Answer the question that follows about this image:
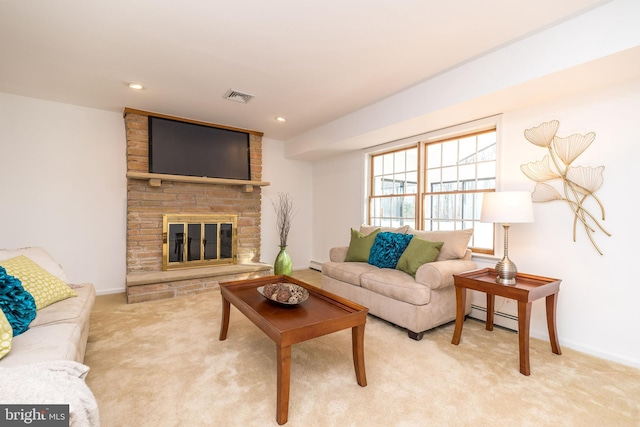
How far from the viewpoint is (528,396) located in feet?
5.96

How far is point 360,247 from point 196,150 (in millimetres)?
2786

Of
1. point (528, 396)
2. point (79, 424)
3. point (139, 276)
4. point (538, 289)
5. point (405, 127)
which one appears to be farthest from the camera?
point (139, 276)

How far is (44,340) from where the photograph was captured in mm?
1523

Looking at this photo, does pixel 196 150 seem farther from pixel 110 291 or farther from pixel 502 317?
pixel 502 317

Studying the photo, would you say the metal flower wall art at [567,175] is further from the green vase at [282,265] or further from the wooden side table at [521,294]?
the green vase at [282,265]

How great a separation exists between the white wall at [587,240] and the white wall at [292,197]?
3544 millimetres

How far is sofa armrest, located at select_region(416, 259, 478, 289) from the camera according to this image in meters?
2.62

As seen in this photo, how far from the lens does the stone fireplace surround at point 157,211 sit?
150 inches

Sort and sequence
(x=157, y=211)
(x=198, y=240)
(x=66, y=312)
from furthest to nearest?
(x=198, y=240) < (x=157, y=211) < (x=66, y=312)

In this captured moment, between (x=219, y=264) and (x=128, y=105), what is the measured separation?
2.50 metres

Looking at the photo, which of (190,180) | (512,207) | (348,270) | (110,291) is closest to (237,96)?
(190,180)

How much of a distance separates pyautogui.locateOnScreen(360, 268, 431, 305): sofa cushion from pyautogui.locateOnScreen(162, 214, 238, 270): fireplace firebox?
2537 mm

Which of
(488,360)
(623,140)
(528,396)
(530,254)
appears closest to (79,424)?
(528,396)

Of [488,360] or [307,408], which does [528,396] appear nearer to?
[488,360]
